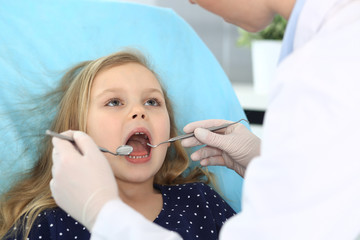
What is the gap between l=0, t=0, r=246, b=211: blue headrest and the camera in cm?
144

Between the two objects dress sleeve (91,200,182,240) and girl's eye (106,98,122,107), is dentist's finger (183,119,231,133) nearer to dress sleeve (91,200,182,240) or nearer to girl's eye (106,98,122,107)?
girl's eye (106,98,122,107)

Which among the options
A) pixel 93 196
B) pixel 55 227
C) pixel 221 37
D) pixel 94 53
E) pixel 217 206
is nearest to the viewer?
pixel 93 196

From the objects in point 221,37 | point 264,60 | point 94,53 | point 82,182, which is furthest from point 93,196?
point 221,37

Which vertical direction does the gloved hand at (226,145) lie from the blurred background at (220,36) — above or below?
above

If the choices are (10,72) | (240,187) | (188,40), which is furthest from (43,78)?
(240,187)

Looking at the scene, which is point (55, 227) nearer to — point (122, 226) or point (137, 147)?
point (137, 147)

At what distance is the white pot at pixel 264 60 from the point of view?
7.70 ft

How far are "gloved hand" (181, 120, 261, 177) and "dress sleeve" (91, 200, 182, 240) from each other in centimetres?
42

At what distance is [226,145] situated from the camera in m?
1.21

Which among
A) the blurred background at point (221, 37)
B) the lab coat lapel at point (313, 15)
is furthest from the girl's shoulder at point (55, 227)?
the blurred background at point (221, 37)

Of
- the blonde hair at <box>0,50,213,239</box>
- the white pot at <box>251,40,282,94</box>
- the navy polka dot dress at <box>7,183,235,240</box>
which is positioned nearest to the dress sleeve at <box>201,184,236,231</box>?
the navy polka dot dress at <box>7,183,235,240</box>

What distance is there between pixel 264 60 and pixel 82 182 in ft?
5.44

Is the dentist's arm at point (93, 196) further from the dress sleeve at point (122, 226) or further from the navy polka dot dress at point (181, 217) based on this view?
the navy polka dot dress at point (181, 217)

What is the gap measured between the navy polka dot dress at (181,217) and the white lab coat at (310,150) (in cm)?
49
